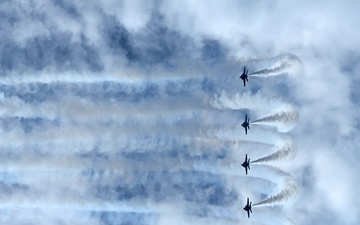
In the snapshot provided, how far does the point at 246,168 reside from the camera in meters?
68.9

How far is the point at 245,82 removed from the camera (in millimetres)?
71812

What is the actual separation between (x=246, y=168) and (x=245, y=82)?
11.6 m

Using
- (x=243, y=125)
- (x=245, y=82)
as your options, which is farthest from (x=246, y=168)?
(x=245, y=82)

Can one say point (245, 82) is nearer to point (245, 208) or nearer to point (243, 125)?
point (243, 125)

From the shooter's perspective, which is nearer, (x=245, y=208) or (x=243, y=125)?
(x=243, y=125)

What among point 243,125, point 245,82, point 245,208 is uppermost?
point 245,82

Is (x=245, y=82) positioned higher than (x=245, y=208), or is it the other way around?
(x=245, y=82)

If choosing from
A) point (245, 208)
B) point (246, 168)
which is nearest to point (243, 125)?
point (246, 168)

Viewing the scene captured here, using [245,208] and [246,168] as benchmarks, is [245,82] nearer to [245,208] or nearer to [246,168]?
[246,168]

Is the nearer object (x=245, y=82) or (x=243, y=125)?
(x=243, y=125)

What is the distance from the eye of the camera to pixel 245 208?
2854 inches

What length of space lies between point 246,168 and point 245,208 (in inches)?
269

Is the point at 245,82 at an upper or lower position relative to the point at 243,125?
upper

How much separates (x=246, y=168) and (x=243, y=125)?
19.6ft
